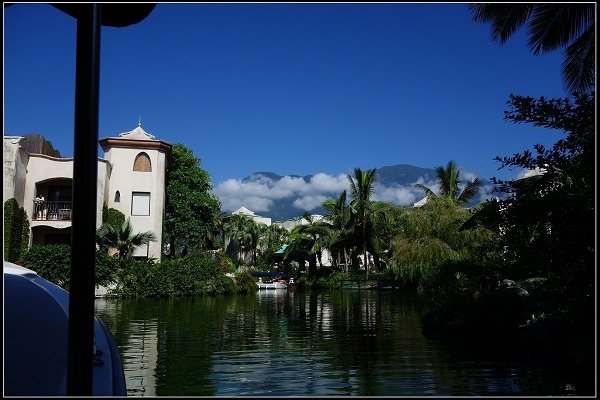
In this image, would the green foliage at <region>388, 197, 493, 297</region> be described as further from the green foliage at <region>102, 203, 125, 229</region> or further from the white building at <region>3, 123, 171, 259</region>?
the green foliage at <region>102, 203, 125, 229</region>

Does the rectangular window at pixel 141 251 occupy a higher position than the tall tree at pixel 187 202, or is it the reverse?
the tall tree at pixel 187 202

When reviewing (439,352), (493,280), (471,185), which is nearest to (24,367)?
(439,352)

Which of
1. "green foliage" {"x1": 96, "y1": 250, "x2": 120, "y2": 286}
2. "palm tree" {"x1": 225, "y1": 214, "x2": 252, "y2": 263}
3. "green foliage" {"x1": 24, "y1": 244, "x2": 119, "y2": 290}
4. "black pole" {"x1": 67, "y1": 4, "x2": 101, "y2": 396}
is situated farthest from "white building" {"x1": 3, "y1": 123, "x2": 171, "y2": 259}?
"black pole" {"x1": 67, "y1": 4, "x2": 101, "y2": 396}

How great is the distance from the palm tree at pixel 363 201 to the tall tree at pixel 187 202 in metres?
10.2

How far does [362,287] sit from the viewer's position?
3672cm

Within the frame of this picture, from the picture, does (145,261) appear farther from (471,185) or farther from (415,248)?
(471,185)

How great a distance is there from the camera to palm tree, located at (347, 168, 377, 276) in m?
39.7

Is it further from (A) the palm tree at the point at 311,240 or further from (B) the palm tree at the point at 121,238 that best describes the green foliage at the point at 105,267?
(A) the palm tree at the point at 311,240

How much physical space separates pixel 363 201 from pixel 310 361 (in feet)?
98.3

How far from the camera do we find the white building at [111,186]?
1105 inches

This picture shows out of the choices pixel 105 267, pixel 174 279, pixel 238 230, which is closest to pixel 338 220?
pixel 174 279

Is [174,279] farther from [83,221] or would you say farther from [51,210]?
[83,221]

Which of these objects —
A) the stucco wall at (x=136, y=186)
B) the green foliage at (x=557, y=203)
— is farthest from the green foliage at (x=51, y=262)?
the green foliage at (x=557, y=203)

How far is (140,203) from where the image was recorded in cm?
3170
